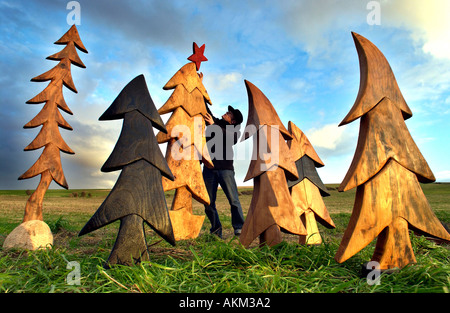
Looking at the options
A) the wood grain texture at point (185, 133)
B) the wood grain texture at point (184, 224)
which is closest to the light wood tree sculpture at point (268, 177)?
the wood grain texture at point (185, 133)

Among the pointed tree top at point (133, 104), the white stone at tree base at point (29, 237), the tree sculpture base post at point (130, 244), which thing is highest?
the pointed tree top at point (133, 104)

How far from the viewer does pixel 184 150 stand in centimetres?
538

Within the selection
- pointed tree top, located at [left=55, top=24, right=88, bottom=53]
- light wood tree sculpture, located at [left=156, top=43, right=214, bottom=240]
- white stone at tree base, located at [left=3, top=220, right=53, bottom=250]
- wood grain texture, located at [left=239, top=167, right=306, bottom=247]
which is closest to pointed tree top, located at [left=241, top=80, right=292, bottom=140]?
wood grain texture, located at [left=239, top=167, right=306, bottom=247]

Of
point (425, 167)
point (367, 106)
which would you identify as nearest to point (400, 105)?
point (367, 106)

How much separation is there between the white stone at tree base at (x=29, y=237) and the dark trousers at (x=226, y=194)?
2.99 meters

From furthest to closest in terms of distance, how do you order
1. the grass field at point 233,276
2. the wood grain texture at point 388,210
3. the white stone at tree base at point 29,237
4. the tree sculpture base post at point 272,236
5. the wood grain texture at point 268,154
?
1. the white stone at tree base at point 29,237
2. the wood grain texture at point 268,154
3. the tree sculpture base post at point 272,236
4. the wood grain texture at point 388,210
5. the grass field at point 233,276

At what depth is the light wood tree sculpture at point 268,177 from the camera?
11.0ft

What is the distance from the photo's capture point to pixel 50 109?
20.8 feet

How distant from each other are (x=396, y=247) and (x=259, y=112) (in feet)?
7.07

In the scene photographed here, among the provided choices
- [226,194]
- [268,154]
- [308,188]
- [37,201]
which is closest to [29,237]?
[37,201]

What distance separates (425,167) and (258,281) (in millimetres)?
2060

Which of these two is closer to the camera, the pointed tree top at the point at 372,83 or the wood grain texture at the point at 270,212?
the pointed tree top at the point at 372,83

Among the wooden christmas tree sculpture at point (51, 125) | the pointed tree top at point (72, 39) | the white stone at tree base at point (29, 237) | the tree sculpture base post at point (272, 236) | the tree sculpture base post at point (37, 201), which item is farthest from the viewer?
the pointed tree top at point (72, 39)

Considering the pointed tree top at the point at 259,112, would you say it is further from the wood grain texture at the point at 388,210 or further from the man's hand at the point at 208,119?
the man's hand at the point at 208,119
